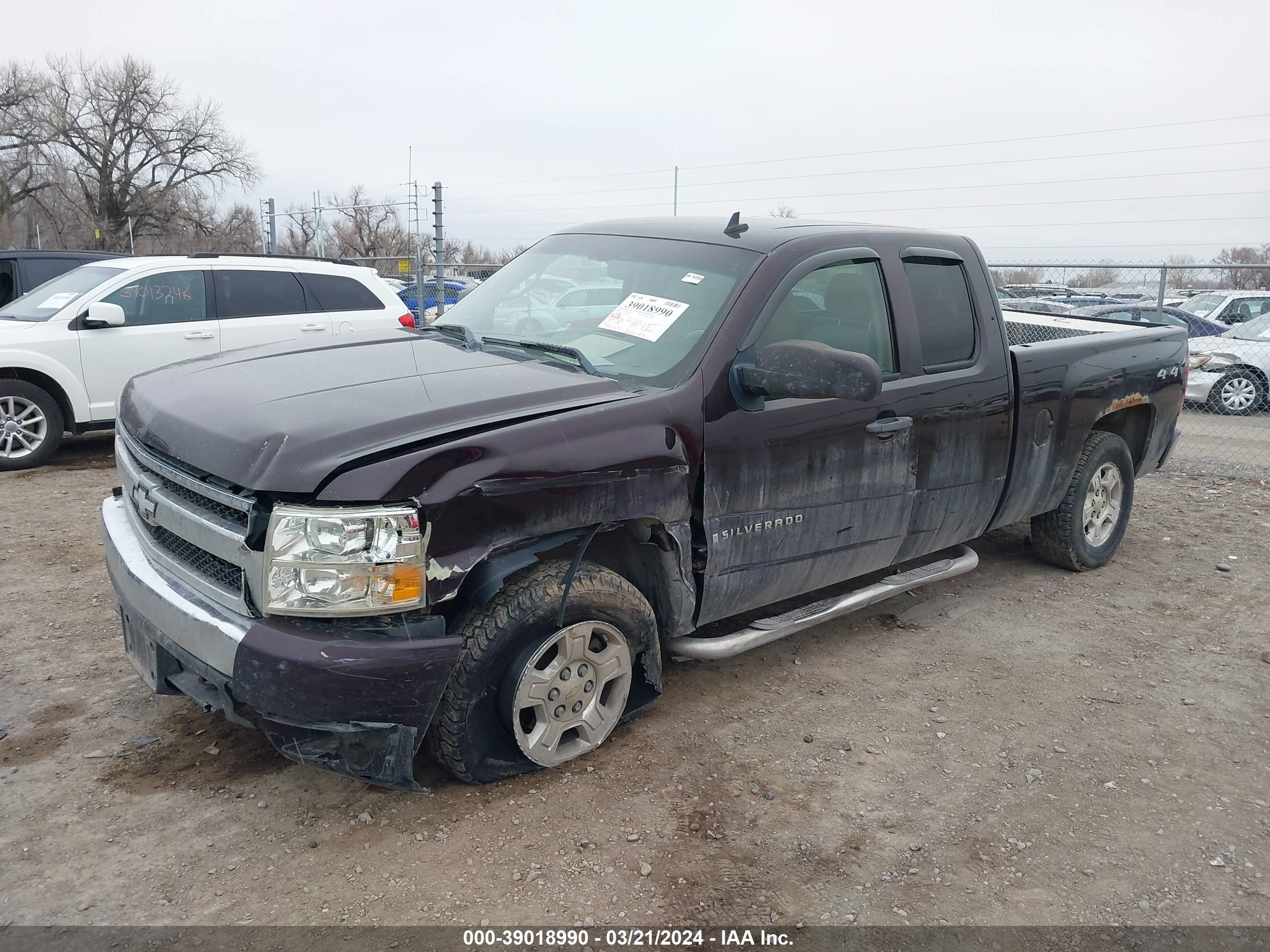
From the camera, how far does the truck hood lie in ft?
9.18

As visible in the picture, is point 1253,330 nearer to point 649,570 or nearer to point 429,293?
point 429,293

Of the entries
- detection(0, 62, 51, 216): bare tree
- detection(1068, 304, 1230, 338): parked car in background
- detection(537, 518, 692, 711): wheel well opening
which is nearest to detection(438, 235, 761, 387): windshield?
detection(537, 518, 692, 711): wheel well opening

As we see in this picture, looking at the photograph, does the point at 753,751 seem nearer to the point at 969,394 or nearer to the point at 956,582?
the point at 969,394

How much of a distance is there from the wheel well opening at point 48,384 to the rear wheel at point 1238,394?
508 inches

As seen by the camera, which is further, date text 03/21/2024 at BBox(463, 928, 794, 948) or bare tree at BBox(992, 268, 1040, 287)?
bare tree at BBox(992, 268, 1040, 287)

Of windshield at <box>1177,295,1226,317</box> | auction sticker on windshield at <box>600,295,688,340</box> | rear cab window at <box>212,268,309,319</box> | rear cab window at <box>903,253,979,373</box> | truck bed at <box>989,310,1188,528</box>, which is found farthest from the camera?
windshield at <box>1177,295,1226,317</box>

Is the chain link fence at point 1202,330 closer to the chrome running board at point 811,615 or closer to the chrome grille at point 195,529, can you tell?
the chrome running board at point 811,615

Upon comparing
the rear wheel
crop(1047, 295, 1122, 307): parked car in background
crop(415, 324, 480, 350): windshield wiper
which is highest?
crop(415, 324, 480, 350): windshield wiper

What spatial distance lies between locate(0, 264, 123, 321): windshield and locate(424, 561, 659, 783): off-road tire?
6756 millimetres

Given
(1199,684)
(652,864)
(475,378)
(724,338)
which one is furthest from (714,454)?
(1199,684)

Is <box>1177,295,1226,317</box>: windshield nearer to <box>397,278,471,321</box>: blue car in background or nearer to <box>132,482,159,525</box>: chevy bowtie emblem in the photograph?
<box>397,278,471,321</box>: blue car in background

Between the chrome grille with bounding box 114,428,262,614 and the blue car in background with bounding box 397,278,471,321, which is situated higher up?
the blue car in background with bounding box 397,278,471,321

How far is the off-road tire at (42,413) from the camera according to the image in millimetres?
7844

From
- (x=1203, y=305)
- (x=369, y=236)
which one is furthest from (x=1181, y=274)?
(x=369, y=236)
